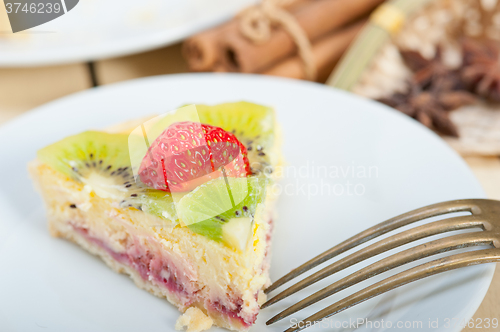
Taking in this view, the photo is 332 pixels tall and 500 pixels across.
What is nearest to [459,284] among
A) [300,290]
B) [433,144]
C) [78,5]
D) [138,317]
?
[300,290]

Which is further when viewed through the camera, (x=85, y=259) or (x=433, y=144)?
(x=433, y=144)

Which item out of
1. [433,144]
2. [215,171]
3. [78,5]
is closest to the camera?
[215,171]

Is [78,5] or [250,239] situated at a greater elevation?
[78,5]

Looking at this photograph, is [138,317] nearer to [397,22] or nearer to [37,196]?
[37,196]

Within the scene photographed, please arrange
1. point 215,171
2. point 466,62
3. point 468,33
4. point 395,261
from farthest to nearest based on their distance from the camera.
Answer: point 468,33 → point 466,62 → point 215,171 → point 395,261

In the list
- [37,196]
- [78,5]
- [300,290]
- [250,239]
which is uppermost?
[78,5]
